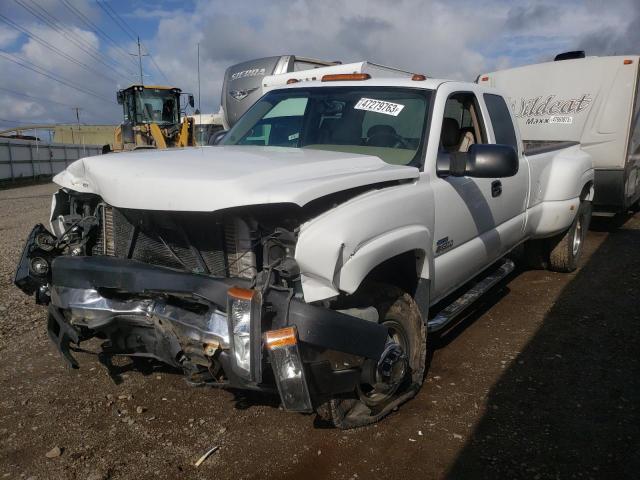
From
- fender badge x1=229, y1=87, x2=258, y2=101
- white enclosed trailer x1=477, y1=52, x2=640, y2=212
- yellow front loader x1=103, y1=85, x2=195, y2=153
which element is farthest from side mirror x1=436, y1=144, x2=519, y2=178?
yellow front loader x1=103, y1=85, x2=195, y2=153

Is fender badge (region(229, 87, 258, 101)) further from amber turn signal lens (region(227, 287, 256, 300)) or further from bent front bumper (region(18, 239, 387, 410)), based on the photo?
amber turn signal lens (region(227, 287, 256, 300))

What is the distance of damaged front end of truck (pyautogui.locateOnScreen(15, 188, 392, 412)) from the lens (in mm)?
2375

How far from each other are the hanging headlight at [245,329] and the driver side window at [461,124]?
2142mm

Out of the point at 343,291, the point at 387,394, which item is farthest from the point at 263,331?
the point at 387,394

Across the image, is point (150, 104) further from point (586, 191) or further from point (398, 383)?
point (398, 383)

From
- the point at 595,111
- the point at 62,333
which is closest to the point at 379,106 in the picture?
the point at 62,333

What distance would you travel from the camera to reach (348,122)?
387 cm

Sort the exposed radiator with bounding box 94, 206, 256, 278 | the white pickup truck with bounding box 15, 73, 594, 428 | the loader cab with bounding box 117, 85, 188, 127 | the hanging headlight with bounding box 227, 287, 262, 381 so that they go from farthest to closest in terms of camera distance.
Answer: the loader cab with bounding box 117, 85, 188, 127
the exposed radiator with bounding box 94, 206, 256, 278
the white pickup truck with bounding box 15, 73, 594, 428
the hanging headlight with bounding box 227, 287, 262, 381

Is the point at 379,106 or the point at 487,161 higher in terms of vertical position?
the point at 379,106

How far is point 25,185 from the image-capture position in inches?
924

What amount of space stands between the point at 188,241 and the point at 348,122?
1668 millimetres

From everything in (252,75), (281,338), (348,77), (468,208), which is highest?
(252,75)

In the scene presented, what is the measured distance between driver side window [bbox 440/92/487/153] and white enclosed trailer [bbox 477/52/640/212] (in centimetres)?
383

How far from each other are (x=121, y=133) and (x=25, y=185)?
20.8ft
